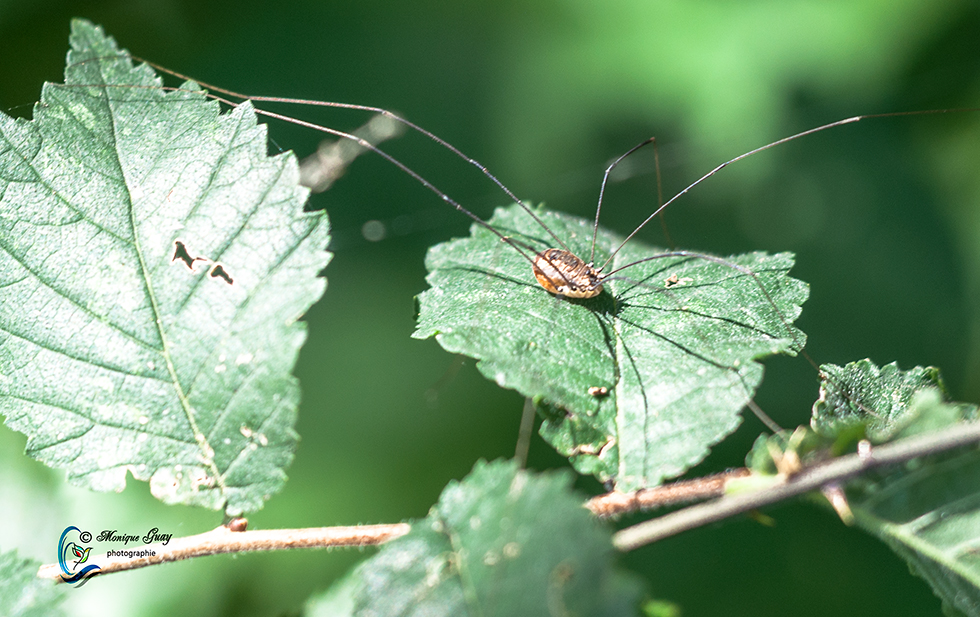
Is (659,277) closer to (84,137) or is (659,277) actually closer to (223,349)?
(223,349)

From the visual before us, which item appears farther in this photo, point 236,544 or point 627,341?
point 627,341

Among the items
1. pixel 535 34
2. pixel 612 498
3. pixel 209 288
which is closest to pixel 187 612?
pixel 209 288

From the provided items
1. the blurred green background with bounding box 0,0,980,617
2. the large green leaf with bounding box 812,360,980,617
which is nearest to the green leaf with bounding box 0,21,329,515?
the large green leaf with bounding box 812,360,980,617

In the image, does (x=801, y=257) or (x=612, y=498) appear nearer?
(x=612, y=498)

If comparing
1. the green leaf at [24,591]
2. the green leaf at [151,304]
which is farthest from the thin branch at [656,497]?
the green leaf at [24,591]

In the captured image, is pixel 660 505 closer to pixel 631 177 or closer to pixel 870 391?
pixel 870 391

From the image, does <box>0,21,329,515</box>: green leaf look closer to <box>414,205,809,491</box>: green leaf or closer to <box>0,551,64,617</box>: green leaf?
<box>0,551,64,617</box>: green leaf

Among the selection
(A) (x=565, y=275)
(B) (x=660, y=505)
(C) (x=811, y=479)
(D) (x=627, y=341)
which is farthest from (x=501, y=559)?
(A) (x=565, y=275)
